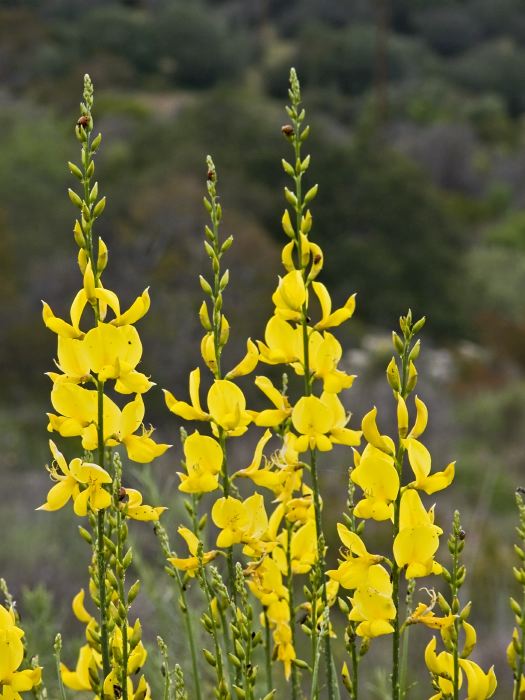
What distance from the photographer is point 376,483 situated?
1.27 m

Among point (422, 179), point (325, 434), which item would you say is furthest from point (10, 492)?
point (422, 179)

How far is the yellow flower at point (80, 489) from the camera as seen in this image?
4.18ft

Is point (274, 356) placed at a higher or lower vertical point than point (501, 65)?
lower

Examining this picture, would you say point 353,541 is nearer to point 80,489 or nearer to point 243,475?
point 243,475

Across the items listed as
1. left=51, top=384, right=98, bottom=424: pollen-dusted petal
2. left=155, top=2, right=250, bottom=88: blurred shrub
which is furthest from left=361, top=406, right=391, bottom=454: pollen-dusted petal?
left=155, top=2, right=250, bottom=88: blurred shrub

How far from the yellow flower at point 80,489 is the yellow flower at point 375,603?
1.00ft

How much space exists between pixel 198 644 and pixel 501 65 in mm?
27495

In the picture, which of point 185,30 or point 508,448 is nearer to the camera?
point 508,448

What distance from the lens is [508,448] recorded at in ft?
30.9

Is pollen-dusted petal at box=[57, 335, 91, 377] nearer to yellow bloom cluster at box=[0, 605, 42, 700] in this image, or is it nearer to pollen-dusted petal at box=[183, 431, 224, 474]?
pollen-dusted petal at box=[183, 431, 224, 474]

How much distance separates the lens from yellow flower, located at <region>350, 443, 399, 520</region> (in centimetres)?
127

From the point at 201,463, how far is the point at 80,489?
0.15 meters

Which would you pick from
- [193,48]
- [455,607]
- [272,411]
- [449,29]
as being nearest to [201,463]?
[272,411]

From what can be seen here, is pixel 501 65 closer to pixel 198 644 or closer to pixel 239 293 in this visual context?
pixel 239 293
